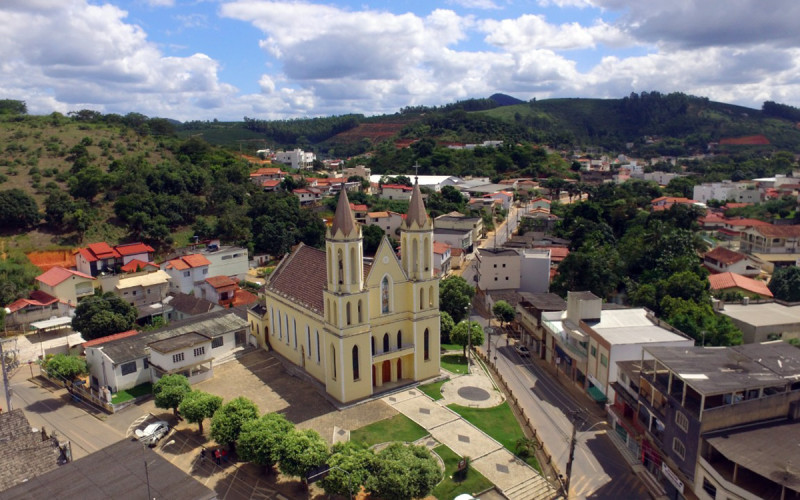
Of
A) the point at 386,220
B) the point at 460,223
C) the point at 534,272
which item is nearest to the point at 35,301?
the point at 386,220

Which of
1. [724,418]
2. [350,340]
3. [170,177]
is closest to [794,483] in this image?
[724,418]

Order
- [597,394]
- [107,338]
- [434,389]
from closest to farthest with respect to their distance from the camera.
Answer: [597,394] → [434,389] → [107,338]

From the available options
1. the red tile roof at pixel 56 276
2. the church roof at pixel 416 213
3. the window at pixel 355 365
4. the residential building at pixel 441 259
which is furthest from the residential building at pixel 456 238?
the red tile roof at pixel 56 276

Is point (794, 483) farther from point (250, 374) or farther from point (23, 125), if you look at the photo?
point (23, 125)

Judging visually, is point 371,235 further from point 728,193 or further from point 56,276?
point 728,193

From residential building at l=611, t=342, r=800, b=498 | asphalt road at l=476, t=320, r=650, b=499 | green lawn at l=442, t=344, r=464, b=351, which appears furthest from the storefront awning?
green lawn at l=442, t=344, r=464, b=351

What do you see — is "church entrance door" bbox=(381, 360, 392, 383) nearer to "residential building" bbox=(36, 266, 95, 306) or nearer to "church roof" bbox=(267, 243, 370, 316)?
"church roof" bbox=(267, 243, 370, 316)

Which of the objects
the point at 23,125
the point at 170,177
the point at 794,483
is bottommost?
the point at 794,483
